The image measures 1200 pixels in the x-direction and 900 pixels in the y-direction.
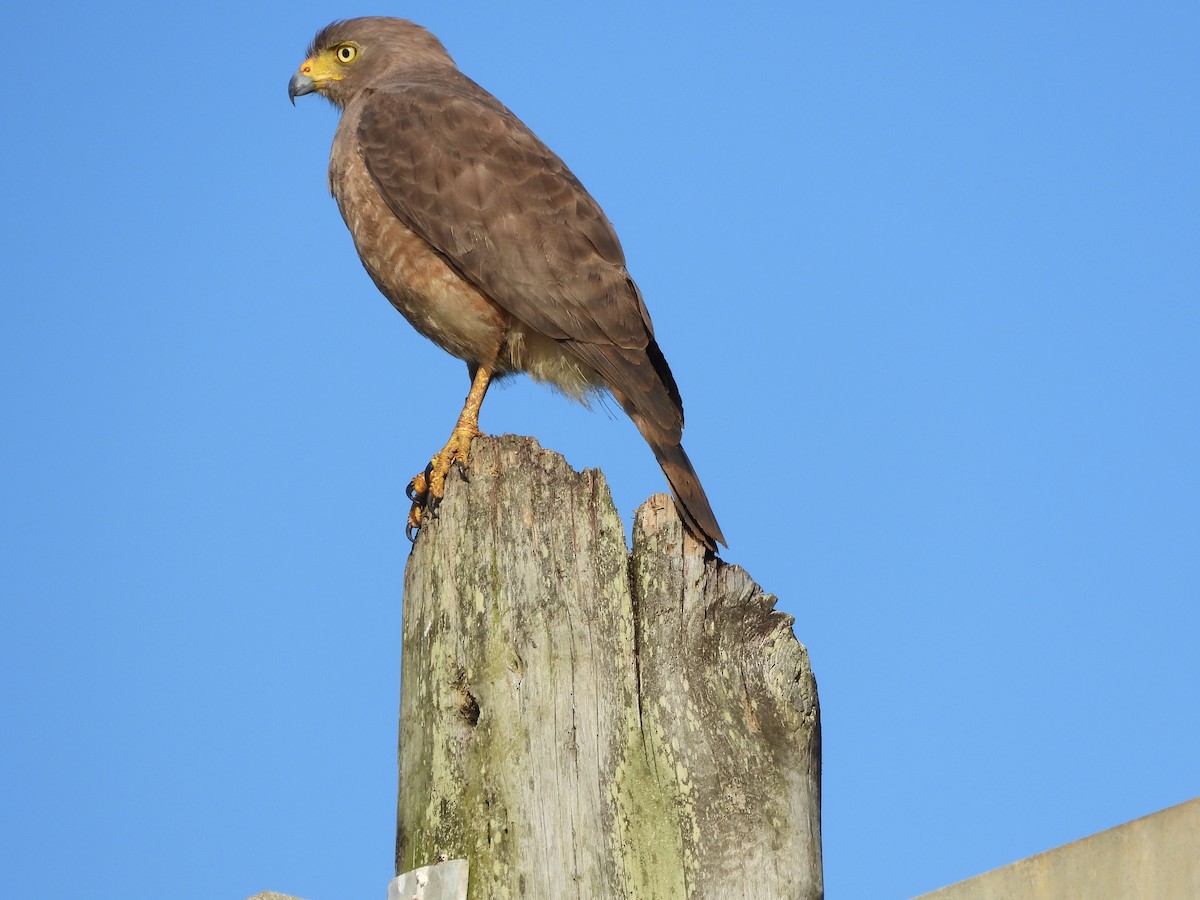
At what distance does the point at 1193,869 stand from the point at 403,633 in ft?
6.38

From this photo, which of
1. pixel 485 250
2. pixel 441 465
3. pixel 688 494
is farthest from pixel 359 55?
pixel 688 494

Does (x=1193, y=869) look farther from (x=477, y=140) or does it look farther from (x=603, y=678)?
(x=477, y=140)

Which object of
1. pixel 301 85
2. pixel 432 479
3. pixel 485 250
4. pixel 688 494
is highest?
pixel 301 85

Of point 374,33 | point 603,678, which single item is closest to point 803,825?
point 603,678

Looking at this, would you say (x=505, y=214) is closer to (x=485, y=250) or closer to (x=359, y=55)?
(x=485, y=250)

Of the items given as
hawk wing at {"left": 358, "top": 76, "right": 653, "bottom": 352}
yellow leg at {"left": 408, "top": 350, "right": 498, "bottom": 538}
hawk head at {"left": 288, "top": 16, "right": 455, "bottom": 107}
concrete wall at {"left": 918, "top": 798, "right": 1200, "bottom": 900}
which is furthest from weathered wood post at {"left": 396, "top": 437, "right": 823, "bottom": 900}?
hawk head at {"left": 288, "top": 16, "right": 455, "bottom": 107}

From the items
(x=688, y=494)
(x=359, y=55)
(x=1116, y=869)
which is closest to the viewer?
(x=1116, y=869)

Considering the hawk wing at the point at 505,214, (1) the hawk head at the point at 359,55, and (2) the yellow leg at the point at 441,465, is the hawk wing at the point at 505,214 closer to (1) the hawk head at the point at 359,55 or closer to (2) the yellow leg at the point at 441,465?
(2) the yellow leg at the point at 441,465

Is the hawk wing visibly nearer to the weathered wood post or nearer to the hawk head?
the hawk head

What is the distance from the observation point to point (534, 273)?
5191 mm

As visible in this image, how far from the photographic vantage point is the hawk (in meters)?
5.00

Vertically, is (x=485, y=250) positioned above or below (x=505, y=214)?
below

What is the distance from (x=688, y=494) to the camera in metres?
3.88

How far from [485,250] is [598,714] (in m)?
2.62
